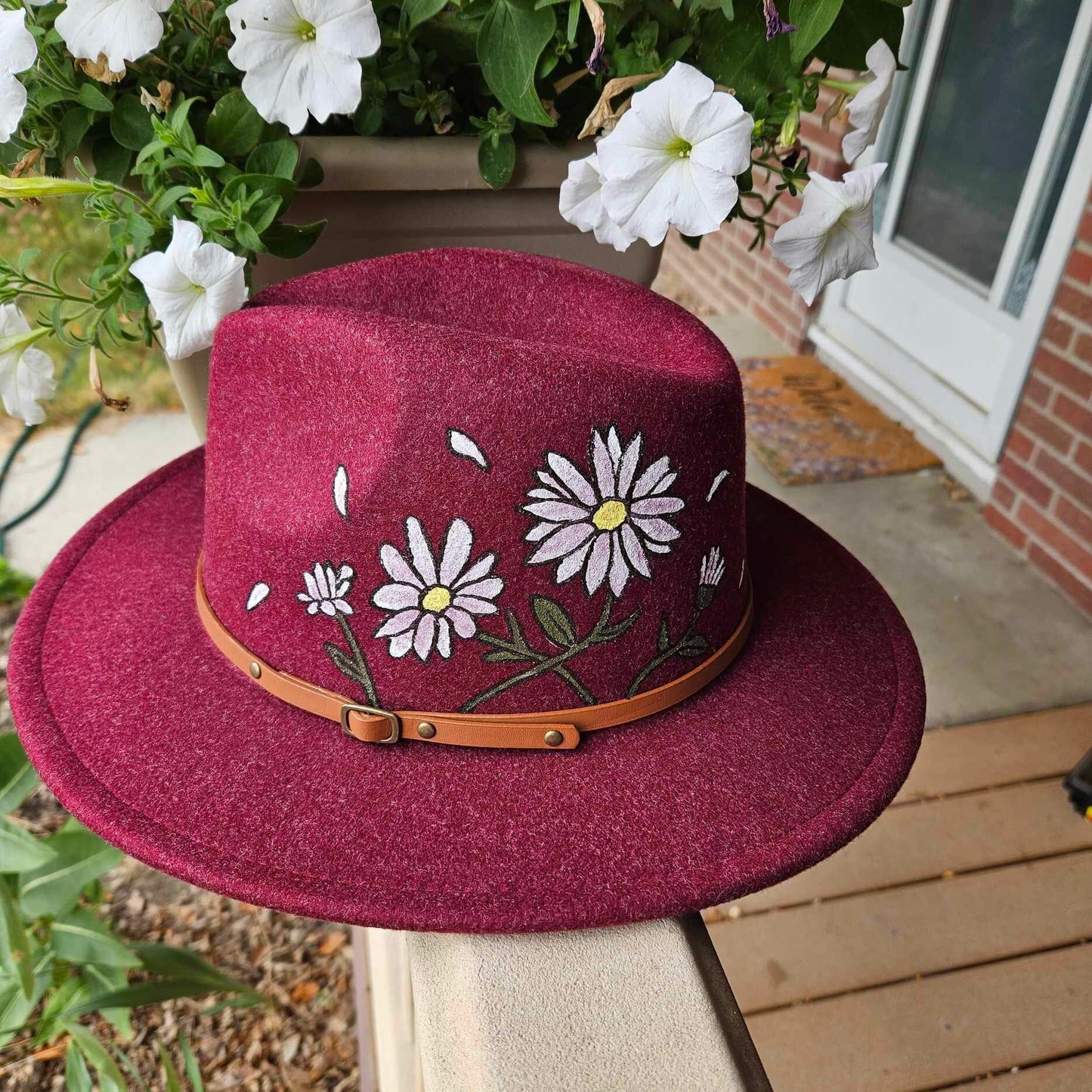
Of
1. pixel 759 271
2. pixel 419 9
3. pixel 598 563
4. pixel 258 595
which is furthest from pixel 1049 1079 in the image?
pixel 759 271

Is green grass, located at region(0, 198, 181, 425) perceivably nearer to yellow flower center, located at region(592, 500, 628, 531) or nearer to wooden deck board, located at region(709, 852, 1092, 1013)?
wooden deck board, located at region(709, 852, 1092, 1013)

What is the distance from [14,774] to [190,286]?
0.77 metres

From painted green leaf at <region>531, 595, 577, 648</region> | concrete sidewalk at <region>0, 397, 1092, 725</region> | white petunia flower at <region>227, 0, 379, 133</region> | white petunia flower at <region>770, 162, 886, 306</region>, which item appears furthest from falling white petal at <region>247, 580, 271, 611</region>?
concrete sidewalk at <region>0, 397, 1092, 725</region>

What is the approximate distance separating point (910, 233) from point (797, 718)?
239 cm

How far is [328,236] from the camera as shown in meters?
0.83

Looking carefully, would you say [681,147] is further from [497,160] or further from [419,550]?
[419,550]

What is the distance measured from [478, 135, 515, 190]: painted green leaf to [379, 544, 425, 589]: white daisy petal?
33 centimetres

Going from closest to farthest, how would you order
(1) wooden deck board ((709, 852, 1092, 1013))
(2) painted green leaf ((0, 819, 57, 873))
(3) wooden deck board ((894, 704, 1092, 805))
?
(2) painted green leaf ((0, 819, 57, 873)) → (1) wooden deck board ((709, 852, 1092, 1013)) → (3) wooden deck board ((894, 704, 1092, 805))

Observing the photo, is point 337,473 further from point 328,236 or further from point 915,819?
point 915,819

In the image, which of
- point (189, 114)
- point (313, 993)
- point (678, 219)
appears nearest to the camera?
point (678, 219)

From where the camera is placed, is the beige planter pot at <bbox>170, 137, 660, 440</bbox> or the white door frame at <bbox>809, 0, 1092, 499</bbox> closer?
the beige planter pot at <bbox>170, 137, 660, 440</bbox>

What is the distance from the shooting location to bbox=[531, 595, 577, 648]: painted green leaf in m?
0.66

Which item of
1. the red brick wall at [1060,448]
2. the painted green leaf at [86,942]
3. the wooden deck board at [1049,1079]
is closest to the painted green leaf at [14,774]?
the painted green leaf at [86,942]

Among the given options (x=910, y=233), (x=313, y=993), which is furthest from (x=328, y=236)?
(x=910, y=233)
